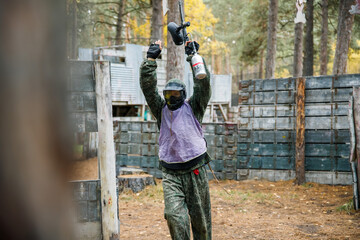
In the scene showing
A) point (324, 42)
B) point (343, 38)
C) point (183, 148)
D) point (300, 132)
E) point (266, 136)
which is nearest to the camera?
point (183, 148)

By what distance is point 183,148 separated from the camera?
402 cm

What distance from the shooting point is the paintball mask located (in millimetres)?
4117

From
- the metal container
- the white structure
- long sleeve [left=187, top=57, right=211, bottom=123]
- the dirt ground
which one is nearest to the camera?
the metal container

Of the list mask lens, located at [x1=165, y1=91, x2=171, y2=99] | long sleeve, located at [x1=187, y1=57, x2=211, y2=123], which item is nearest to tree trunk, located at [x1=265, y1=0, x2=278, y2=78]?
long sleeve, located at [x1=187, y1=57, x2=211, y2=123]

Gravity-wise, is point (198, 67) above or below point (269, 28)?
below

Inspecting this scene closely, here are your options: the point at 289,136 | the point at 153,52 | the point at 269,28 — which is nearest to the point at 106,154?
the point at 153,52

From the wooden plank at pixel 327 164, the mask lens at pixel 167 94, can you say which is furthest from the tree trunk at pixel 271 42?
the mask lens at pixel 167 94

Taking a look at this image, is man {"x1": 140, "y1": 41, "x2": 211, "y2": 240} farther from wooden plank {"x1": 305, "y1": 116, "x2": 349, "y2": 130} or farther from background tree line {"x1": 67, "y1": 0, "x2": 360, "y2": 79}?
wooden plank {"x1": 305, "y1": 116, "x2": 349, "y2": 130}

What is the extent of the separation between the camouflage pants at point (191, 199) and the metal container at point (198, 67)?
1070mm

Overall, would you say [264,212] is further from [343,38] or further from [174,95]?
[343,38]

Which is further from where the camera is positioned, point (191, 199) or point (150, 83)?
point (150, 83)

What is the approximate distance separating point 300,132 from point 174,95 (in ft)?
20.4

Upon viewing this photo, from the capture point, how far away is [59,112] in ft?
2.28

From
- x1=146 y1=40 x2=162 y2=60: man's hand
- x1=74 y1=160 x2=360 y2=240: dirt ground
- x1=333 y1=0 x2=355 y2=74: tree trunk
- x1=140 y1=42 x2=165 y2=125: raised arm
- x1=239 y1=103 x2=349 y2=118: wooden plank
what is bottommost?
x1=74 y1=160 x2=360 y2=240: dirt ground
